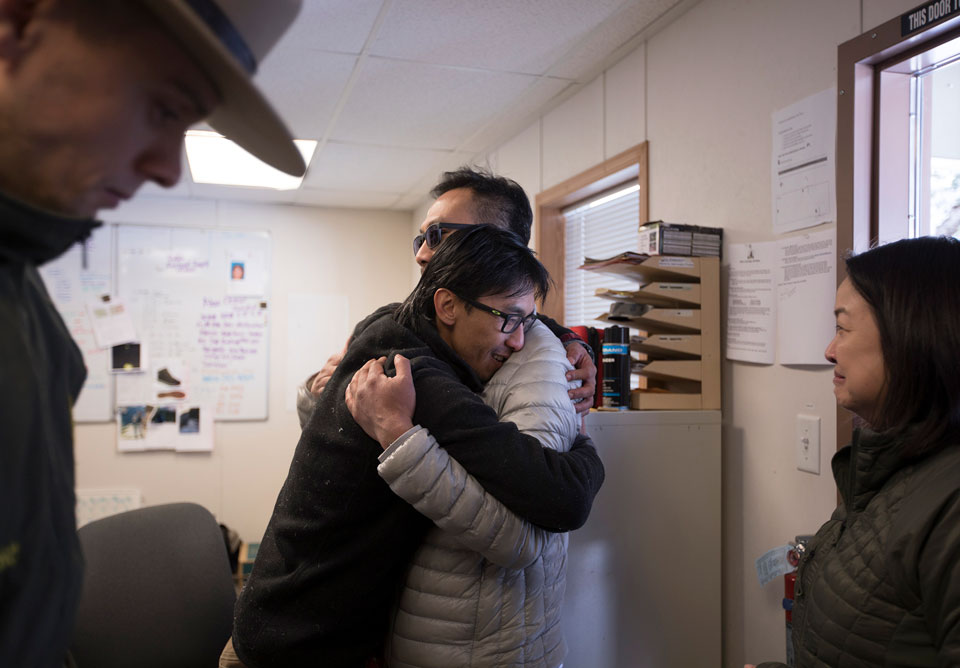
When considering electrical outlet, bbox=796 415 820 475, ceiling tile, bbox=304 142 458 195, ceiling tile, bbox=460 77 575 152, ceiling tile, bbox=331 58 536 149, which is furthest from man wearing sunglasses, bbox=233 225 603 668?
ceiling tile, bbox=304 142 458 195

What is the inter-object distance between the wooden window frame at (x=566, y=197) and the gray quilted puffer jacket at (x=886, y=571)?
1.40 metres

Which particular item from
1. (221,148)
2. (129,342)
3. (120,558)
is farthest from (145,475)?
(120,558)

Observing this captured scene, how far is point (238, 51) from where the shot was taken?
1.81 feet

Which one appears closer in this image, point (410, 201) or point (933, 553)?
point (933, 553)

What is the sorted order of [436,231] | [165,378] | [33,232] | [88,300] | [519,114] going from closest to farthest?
[33,232]
[436,231]
[519,114]
[88,300]
[165,378]

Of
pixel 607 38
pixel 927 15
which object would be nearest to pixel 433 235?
pixel 927 15

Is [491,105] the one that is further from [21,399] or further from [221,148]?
[21,399]

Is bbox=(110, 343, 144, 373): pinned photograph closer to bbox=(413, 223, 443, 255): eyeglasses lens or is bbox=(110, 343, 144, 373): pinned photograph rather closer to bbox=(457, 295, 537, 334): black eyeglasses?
bbox=(413, 223, 443, 255): eyeglasses lens

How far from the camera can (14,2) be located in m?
0.47

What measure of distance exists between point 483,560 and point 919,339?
81cm

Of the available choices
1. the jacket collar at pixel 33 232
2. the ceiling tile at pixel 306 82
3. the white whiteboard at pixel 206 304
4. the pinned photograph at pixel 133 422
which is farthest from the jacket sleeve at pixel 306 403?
the pinned photograph at pixel 133 422

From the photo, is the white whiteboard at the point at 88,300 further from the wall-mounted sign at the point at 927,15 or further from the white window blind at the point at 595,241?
the wall-mounted sign at the point at 927,15

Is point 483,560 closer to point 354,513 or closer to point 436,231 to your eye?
point 354,513

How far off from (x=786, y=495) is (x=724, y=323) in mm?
549
